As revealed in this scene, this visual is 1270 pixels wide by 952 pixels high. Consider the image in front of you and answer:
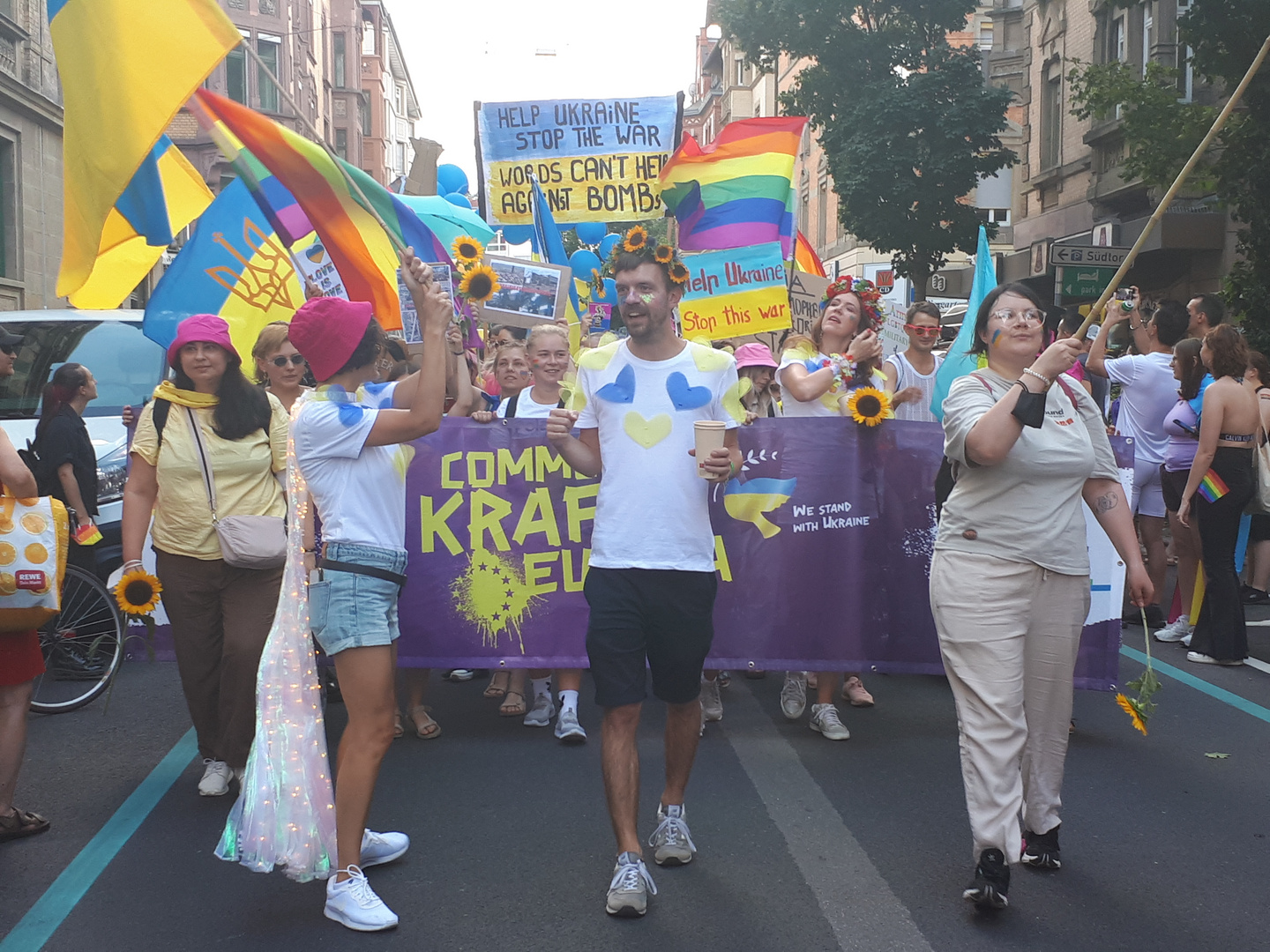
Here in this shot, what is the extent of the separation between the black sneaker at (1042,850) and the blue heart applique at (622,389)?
75.8 inches

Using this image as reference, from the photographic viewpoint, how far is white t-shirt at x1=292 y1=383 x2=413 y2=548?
3.90 m

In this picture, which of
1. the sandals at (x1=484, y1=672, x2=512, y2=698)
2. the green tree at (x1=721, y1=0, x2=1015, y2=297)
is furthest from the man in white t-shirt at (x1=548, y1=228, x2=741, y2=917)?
the green tree at (x1=721, y1=0, x2=1015, y2=297)

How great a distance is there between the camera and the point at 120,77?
16.3ft

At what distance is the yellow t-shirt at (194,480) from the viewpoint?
16.8 ft

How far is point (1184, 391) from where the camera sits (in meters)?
8.37

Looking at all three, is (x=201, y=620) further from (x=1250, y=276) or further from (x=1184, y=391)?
(x=1250, y=276)

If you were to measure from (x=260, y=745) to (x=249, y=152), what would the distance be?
9.85ft

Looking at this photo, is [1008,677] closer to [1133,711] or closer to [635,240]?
[1133,711]

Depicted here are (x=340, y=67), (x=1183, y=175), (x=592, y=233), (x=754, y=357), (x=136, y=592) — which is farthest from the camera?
(x=340, y=67)

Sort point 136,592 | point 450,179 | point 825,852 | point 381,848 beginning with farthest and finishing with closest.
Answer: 1. point 450,179
2. point 136,592
3. point 825,852
4. point 381,848

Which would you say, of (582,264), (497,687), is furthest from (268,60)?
(497,687)

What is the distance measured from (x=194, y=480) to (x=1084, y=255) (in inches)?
321

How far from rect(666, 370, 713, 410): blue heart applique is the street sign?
7432 millimetres

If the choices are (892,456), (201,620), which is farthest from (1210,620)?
(201,620)
